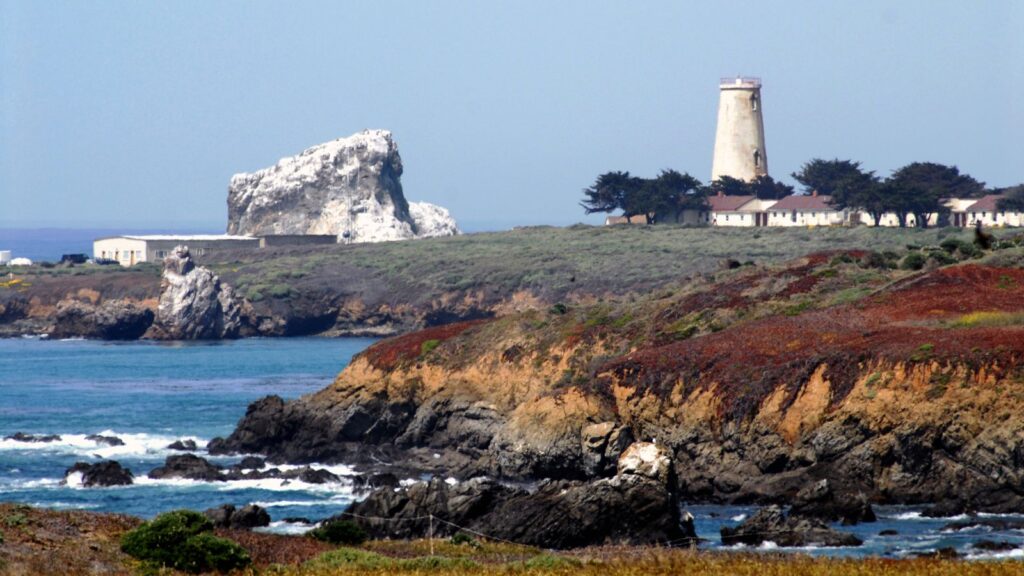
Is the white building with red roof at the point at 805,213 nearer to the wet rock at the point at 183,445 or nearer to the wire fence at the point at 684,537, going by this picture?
the wet rock at the point at 183,445

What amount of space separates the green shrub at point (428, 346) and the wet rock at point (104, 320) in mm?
74999

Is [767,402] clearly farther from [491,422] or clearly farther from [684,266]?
[684,266]

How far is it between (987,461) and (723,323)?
20816 mm

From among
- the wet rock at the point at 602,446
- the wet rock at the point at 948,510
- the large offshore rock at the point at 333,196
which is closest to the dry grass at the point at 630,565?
the wet rock at the point at 948,510

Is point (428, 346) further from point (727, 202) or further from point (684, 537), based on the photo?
point (727, 202)

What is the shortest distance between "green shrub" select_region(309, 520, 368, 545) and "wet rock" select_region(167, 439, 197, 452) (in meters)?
31.6

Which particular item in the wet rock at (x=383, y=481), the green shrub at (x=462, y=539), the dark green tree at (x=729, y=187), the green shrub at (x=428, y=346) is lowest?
the wet rock at (x=383, y=481)

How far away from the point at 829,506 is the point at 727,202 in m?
129

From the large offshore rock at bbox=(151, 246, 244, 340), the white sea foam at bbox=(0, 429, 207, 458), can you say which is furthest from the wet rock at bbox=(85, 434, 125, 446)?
the large offshore rock at bbox=(151, 246, 244, 340)

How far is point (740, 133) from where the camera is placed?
172m

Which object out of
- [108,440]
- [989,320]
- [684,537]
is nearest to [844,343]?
[989,320]

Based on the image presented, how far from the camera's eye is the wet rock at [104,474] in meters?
60.3

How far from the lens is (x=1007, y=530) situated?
45188 millimetres

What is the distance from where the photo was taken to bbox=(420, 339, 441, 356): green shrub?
7169 cm
